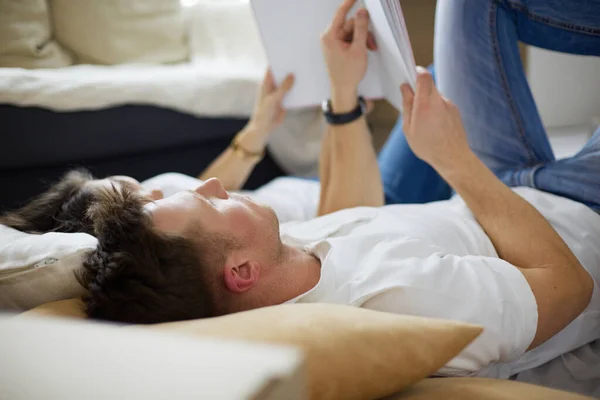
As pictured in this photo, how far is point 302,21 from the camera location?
130 centimetres

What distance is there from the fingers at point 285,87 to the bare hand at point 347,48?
0.68 ft

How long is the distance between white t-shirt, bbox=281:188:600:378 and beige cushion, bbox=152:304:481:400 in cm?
14

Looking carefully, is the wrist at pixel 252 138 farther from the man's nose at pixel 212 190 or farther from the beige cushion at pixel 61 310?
the beige cushion at pixel 61 310

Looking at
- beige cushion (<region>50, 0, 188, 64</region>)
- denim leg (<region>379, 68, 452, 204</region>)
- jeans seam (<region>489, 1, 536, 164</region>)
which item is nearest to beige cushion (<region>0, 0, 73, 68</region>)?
beige cushion (<region>50, 0, 188, 64</region>)

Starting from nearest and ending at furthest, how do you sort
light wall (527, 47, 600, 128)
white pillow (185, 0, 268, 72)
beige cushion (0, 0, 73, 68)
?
beige cushion (0, 0, 73, 68) → light wall (527, 47, 600, 128) → white pillow (185, 0, 268, 72)

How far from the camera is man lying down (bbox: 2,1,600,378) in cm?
74

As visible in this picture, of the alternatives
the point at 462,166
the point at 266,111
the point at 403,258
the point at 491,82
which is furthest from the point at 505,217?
the point at 266,111

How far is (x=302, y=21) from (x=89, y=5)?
1191 millimetres

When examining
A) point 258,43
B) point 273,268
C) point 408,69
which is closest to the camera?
point 273,268

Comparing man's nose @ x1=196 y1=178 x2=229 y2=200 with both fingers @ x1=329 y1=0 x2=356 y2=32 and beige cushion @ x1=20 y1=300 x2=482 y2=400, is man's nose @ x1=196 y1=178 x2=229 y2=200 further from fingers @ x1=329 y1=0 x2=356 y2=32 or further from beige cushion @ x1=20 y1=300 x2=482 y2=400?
fingers @ x1=329 y1=0 x2=356 y2=32

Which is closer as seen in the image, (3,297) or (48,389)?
(48,389)

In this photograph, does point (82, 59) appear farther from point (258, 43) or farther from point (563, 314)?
point (563, 314)

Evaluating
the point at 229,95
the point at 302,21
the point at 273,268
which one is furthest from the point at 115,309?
the point at 229,95

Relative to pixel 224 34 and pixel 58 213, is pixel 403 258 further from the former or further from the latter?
pixel 224 34
